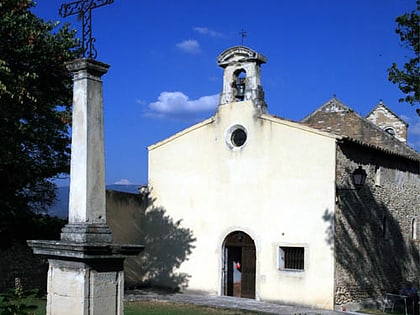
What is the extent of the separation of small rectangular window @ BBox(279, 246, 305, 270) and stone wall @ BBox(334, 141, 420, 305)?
1.17 m

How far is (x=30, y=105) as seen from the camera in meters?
14.7

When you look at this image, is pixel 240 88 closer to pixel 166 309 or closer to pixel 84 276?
pixel 166 309

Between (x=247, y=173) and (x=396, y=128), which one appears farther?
(x=396, y=128)

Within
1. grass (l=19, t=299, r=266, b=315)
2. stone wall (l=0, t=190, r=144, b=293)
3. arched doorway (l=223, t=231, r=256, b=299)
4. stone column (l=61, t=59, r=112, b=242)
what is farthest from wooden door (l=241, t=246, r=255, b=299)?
stone column (l=61, t=59, r=112, b=242)

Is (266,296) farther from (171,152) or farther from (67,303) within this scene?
(67,303)

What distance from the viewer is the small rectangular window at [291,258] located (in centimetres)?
1655

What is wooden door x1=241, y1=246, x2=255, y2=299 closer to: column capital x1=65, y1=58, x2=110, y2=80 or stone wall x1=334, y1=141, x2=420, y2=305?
stone wall x1=334, y1=141, x2=420, y2=305

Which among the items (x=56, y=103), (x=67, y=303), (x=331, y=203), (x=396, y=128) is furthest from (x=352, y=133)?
(x=67, y=303)

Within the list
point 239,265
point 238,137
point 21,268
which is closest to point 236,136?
point 238,137

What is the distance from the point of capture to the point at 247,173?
1780 cm

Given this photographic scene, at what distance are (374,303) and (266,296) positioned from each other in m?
3.41

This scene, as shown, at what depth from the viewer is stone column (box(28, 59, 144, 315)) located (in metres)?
6.26

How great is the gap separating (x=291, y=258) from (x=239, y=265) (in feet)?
7.07

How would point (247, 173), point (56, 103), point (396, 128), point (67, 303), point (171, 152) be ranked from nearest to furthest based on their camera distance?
point (67, 303) < point (56, 103) < point (247, 173) < point (171, 152) < point (396, 128)
